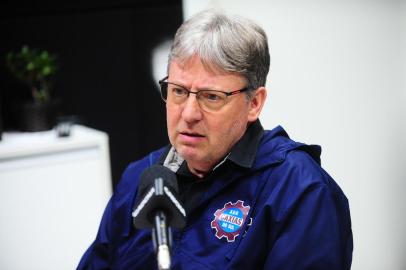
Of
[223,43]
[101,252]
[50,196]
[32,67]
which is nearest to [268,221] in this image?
[223,43]

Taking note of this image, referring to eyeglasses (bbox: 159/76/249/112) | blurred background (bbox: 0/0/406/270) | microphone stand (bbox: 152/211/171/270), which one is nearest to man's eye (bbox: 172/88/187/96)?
eyeglasses (bbox: 159/76/249/112)

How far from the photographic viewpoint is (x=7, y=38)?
7.63ft

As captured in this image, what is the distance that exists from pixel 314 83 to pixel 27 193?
1.27 m

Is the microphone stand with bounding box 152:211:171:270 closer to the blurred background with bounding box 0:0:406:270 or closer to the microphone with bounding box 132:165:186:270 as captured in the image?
the microphone with bounding box 132:165:186:270

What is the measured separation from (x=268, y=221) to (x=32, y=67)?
1.59 meters

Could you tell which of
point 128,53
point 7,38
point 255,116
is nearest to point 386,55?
point 255,116

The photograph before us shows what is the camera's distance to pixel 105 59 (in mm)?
2520

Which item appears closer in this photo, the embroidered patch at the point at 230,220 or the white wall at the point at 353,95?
the embroidered patch at the point at 230,220

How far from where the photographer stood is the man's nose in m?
1.05

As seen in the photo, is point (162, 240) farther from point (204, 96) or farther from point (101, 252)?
point (101, 252)

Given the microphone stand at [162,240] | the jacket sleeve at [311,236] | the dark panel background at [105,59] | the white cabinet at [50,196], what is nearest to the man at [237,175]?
the jacket sleeve at [311,236]

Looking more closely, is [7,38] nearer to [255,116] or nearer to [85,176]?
[85,176]

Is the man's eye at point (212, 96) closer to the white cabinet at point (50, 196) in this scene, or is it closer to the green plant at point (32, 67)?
the white cabinet at point (50, 196)

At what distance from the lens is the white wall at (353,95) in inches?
71.1
